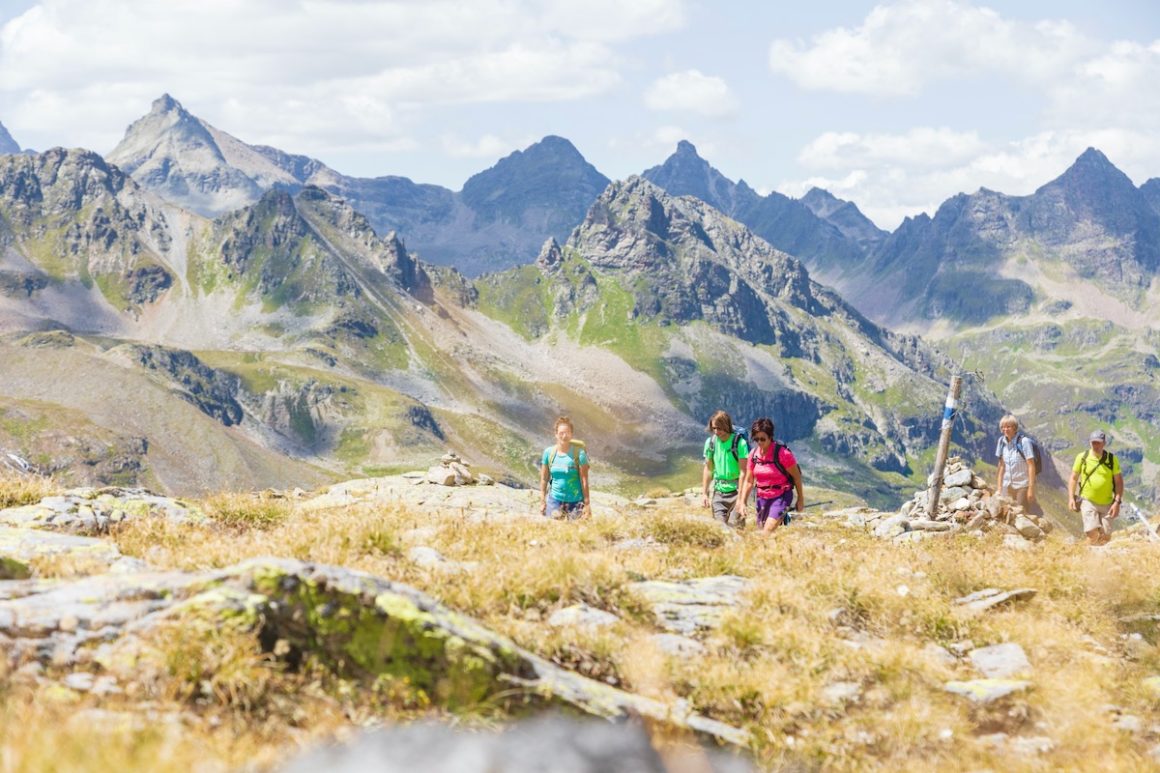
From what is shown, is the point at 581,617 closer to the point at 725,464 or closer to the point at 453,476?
the point at 725,464

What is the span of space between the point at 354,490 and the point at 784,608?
17.0 metres

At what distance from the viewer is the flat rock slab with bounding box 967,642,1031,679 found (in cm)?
930

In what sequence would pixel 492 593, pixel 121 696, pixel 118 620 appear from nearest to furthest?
pixel 121 696 < pixel 118 620 < pixel 492 593

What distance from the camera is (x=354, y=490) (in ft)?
81.9

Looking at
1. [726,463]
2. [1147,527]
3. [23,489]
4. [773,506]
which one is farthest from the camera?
[1147,527]

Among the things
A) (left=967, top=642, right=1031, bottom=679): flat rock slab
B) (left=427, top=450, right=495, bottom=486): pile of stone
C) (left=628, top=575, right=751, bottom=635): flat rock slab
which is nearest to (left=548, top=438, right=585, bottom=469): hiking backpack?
(left=628, top=575, right=751, bottom=635): flat rock slab

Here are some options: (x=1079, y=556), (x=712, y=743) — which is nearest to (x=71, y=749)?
(x=712, y=743)

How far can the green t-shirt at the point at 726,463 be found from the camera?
19250 mm

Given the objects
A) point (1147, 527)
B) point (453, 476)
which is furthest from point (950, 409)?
point (453, 476)

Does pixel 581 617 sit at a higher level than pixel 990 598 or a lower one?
higher

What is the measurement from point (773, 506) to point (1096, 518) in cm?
901

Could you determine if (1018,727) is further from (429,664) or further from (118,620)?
(118,620)

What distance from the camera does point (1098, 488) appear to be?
21641 millimetres

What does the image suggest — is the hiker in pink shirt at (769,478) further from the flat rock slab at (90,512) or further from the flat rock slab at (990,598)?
the flat rock slab at (90,512)
